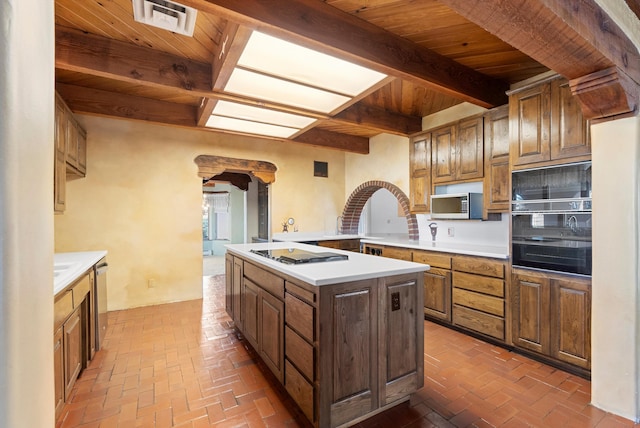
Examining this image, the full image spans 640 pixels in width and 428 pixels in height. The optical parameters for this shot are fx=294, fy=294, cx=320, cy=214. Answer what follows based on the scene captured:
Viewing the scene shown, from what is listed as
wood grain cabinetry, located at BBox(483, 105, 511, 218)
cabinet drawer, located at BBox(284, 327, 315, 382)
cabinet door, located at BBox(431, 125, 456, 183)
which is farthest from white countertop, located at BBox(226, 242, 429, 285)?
cabinet door, located at BBox(431, 125, 456, 183)

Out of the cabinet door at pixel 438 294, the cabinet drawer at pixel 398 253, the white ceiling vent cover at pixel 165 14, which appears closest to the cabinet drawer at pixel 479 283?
the cabinet door at pixel 438 294

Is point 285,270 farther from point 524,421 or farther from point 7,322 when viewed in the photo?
point 524,421

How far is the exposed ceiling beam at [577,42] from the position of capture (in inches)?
50.6

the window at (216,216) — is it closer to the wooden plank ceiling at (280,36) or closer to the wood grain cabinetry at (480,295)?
the wooden plank ceiling at (280,36)

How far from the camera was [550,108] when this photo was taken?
8.07ft

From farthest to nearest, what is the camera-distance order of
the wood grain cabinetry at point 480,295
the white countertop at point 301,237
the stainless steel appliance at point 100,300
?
1. the white countertop at point 301,237
2. the wood grain cabinetry at point 480,295
3. the stainless steel appliance at point 100,300

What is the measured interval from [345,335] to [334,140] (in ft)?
12.9

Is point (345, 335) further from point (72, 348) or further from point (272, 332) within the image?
point (72, 348)

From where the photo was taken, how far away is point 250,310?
103 inches

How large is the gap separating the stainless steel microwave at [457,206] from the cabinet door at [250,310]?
254 centimetres

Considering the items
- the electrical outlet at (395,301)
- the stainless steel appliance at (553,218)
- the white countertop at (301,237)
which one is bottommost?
the electrical outlet at (395,301)

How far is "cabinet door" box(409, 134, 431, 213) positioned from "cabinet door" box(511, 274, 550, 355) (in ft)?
5.37

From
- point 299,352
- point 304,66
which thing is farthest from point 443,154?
point 299,352

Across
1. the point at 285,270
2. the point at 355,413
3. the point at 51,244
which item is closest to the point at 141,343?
the point at 285,270
